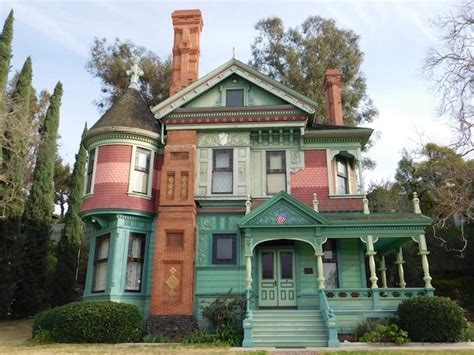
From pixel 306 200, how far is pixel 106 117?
8.87 meters

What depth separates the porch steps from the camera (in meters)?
12.7

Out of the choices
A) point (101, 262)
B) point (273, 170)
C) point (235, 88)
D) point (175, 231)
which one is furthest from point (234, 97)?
point (101, 262)

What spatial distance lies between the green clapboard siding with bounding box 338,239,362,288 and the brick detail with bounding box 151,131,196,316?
18.4 ft

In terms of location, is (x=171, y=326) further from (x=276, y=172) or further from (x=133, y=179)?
(x=276, y=172)

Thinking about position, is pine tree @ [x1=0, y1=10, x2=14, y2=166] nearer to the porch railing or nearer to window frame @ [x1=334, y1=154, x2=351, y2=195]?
window frame @ [x1=334, y1=154, x2=351, y2=195]

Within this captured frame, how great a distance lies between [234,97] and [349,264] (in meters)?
8.37

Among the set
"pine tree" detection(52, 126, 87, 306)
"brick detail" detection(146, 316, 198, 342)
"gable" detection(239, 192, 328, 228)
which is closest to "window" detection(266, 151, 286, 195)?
"gable" detection(239, 192, 328, 228)

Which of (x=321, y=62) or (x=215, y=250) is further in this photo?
(x=321, y=62)

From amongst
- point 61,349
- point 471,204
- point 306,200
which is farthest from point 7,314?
point 471,204

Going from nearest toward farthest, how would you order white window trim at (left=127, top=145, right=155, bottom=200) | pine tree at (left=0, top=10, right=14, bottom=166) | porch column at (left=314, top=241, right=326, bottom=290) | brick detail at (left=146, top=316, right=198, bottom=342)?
1. porch column at (left=314, top=241, right=326, bottom=290)
2. brick detail at (left=146, top=316, right=198, bottom=342)
3. white window trim at (left=127, top=145, right=155, bottom=200)
4. pine tree at (left=0, top=10, right=14, bottom=166)

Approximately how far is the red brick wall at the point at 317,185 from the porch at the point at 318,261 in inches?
43.2

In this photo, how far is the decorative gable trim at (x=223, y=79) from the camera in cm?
1731

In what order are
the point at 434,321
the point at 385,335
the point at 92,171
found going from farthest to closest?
the point at 92,171 < the point at 385,335 < the point at 434,321

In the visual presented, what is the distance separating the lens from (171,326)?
14672 millimetres
